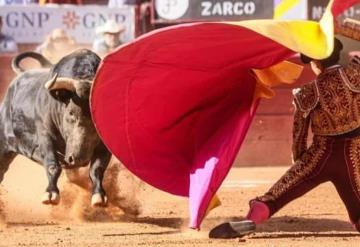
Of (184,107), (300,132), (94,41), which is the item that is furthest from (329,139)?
(94,41)

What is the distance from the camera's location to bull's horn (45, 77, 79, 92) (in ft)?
20.0

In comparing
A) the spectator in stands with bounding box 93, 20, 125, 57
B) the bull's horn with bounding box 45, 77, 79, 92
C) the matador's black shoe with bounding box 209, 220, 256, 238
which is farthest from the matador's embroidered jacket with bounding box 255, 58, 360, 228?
the spectator in stands with bounding box 93, 20, 125, 57

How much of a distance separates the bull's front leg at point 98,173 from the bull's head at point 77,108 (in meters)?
0.05

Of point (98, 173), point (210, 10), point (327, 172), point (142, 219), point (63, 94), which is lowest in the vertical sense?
point (142, 219)

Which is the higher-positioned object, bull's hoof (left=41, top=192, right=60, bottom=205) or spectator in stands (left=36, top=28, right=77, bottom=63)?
spectator in stands (left=36, top=28, right=77, bottom=63)

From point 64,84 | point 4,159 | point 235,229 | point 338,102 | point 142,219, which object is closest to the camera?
point 338,102

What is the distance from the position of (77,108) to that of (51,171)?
37cm

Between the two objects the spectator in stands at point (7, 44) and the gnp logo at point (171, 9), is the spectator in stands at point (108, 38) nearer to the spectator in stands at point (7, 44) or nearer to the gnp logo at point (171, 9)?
the gnp logo at point (171, 9)

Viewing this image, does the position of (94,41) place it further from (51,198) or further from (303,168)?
(303,168)

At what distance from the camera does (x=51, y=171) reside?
6.14 meters

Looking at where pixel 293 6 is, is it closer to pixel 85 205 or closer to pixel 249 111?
pixel 85 205

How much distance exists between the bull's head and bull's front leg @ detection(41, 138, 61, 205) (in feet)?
0.26

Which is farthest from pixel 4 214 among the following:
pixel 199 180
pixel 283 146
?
pixel 283 146

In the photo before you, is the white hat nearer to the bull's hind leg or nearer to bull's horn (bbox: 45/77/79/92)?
the bull's hind leg
